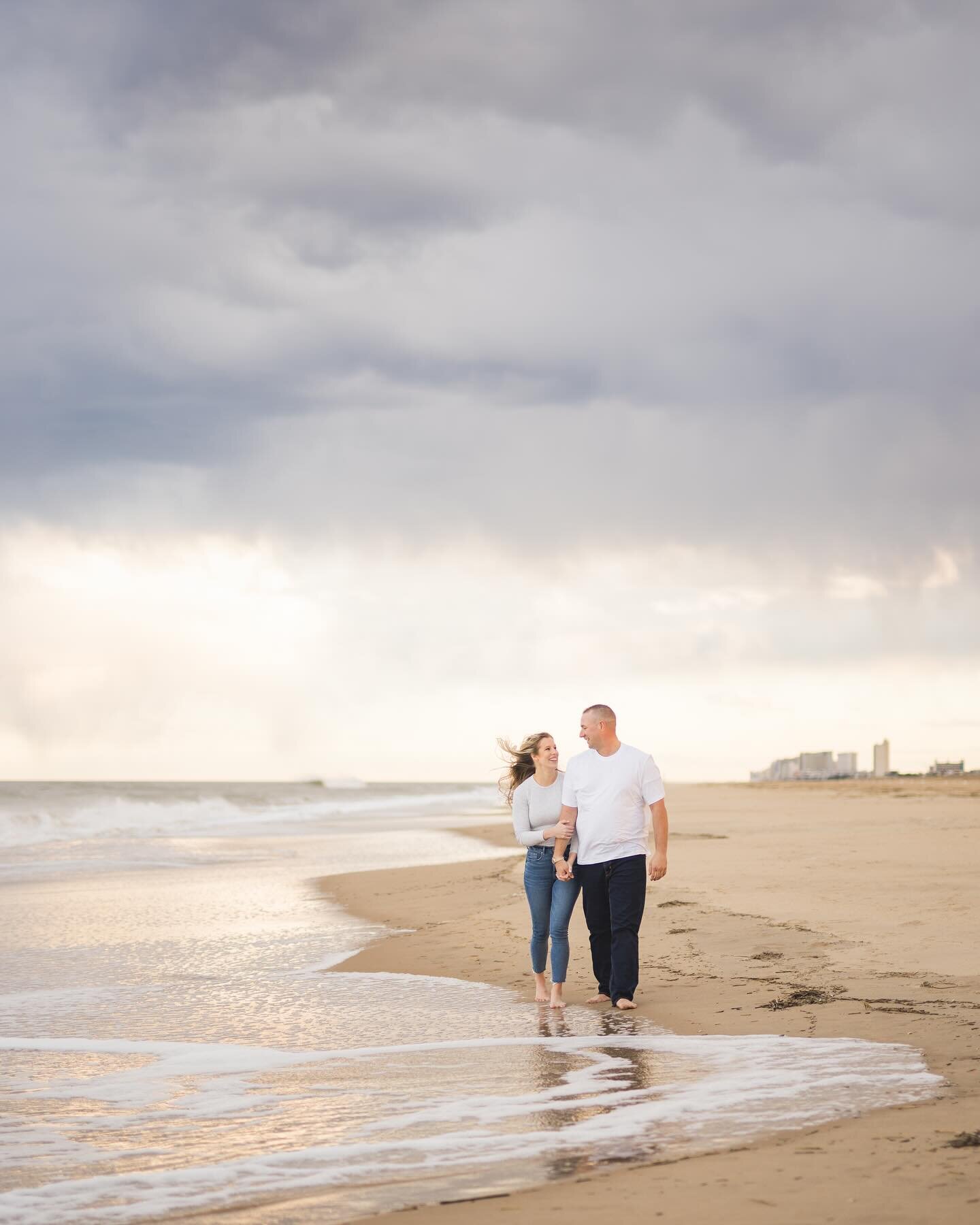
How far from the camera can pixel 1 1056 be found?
23.7 feet

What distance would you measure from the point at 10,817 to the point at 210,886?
2660 cm

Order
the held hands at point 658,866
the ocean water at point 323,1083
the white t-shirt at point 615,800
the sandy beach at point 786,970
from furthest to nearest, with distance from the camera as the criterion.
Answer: the white t-shirt at point 615,800 < the held hands at point 658,866 < the ocean water at point 323,1083 < the sandy beach at point 786,970

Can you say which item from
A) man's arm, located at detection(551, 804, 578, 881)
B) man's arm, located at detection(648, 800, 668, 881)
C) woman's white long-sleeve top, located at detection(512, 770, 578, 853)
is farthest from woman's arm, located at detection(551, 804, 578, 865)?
man's arm, located at detection(648, 800, 668, 881)

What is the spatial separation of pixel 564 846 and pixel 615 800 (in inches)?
21.9

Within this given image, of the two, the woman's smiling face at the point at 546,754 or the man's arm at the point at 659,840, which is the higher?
the woman's smiling face at the point at 546,754

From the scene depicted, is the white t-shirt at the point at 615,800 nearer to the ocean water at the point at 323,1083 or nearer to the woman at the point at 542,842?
the woman at the point at 542,842

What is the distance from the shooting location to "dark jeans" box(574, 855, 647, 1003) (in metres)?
8.41

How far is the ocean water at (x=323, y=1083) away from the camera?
473 cm

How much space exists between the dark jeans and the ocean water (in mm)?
411

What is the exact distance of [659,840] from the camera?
8336 millimetres

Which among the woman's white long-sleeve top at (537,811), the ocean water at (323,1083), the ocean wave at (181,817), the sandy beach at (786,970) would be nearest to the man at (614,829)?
the woman's white long-sleeve top at (537,811)

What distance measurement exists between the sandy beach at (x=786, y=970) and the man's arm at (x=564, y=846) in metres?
1.03

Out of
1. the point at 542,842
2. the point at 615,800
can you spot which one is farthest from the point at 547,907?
the point at 615,800

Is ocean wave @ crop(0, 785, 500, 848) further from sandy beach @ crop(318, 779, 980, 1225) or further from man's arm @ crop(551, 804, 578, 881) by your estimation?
man's arm @ crop(551, 804, 578, 881)
